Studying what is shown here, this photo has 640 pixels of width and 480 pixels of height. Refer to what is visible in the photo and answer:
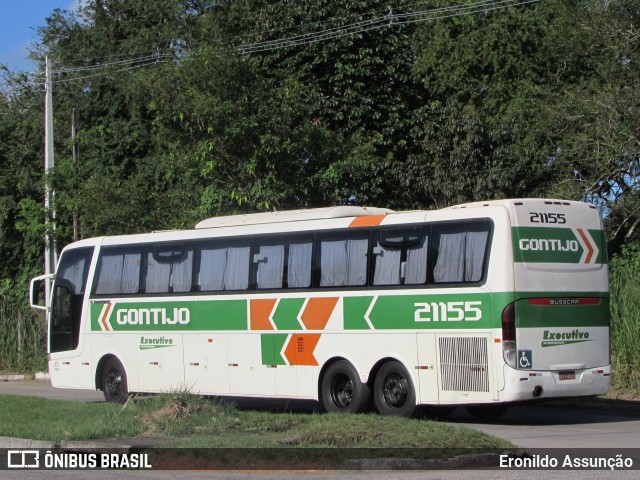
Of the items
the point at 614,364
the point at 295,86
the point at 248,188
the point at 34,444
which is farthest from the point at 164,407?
the point at 295,86

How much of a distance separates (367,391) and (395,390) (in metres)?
0.51

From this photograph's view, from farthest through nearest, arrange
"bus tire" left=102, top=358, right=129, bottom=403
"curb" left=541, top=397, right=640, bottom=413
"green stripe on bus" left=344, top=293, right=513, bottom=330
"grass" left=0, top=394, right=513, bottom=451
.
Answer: "bus tire" left=102, top=358, right=129, bottom=403 → "curb" left=541, top=397, right=640, bottom=413 → "green stripe on bus" left=344, top=293, right=513, bottom=330 → "grass" left=0, top=394, right=513, bottom=451

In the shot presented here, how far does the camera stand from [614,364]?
21.0 m

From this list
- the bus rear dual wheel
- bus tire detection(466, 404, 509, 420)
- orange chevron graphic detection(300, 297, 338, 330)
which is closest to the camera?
the bus rear dual wheel

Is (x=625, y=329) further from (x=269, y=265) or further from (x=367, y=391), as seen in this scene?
(x=269, y=265)

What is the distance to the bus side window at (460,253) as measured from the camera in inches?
611

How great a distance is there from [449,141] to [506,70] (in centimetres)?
537

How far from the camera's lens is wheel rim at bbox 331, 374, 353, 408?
56.9 feet

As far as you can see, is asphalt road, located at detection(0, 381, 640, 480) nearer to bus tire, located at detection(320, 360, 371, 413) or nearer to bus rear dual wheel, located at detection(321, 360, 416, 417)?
bus rear dual wheel, located at detection(321, 360, 416, 417)

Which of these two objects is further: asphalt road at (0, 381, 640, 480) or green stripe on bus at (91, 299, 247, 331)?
green stripe on bus at (91, 299, 247, 331)

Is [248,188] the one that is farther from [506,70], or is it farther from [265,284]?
[506,70]

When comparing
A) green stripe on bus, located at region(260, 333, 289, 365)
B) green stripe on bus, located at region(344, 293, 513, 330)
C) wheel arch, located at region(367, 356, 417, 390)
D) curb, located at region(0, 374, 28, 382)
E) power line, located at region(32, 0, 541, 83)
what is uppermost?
power line, located at region(32, 0, 541, 83)

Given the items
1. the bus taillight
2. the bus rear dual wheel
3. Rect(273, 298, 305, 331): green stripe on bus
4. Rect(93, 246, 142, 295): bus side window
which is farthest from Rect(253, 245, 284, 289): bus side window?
the bus taillight

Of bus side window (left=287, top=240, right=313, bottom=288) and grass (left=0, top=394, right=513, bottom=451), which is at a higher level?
bus side window (left=287, top=240, right=313, bottom=288)
